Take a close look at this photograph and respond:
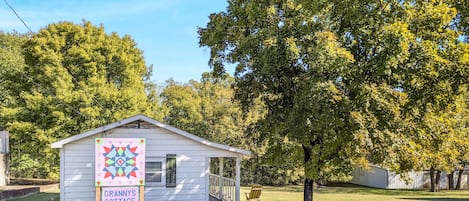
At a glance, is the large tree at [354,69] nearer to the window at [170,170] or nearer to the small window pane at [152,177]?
the window at [170,170]

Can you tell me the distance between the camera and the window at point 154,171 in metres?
13.2

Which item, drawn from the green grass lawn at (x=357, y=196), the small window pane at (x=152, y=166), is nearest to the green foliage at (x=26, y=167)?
the green grass lawn at (x=357, y=196)

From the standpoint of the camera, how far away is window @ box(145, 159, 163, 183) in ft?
43.3

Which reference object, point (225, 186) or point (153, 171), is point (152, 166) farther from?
point (225, 186)

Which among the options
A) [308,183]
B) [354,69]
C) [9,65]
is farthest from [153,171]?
[9,65]

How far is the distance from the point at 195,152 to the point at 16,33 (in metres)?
29.9

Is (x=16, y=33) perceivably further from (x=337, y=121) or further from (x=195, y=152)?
(x=337, y=121)

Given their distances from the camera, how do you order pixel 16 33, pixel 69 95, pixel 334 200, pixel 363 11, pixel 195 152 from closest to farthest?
pixel 363 11, pixel 195 152, pixel 334 200, pixel 69 95, pixel 16 33

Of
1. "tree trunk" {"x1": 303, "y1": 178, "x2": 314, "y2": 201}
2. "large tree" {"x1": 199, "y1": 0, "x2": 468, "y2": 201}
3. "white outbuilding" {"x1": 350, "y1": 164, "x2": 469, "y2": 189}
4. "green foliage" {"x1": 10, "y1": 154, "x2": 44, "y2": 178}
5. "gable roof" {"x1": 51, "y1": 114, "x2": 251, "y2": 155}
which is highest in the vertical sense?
"large tree" {"x1": 199, "y1": 0, "x2": 468, "y2": 201}

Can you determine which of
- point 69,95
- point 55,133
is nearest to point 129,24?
point 69,95

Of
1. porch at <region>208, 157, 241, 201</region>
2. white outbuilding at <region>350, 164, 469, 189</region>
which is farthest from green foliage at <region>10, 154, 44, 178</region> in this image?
white outbuilding at <region>350, 164, 469, 189</region>

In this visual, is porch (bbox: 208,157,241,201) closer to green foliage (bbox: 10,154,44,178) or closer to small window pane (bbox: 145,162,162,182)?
small window pane (bbox: 145,162,162,182)

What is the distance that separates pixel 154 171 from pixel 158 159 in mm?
409

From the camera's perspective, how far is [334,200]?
762 inches
